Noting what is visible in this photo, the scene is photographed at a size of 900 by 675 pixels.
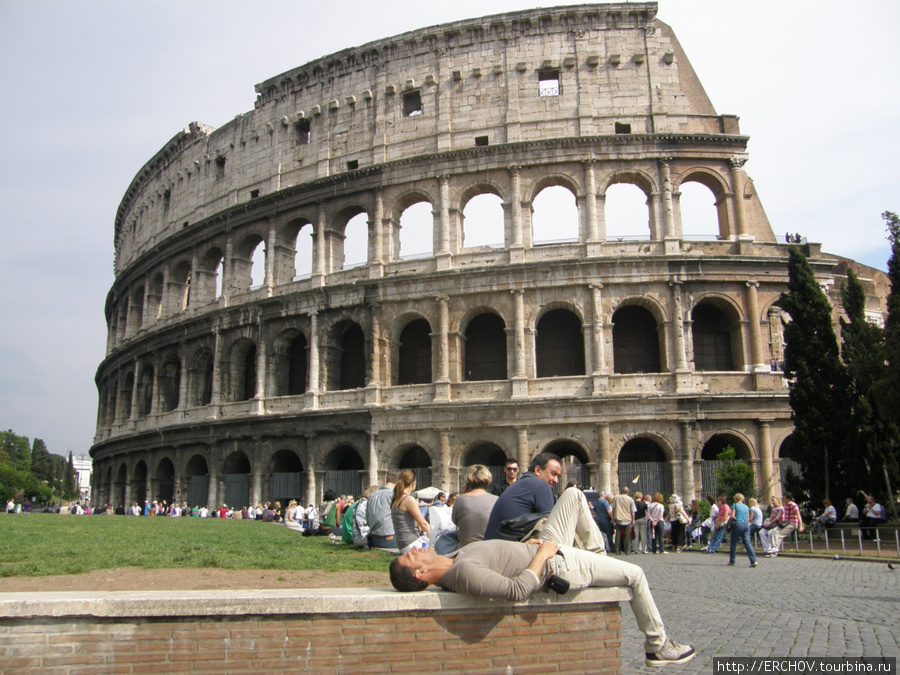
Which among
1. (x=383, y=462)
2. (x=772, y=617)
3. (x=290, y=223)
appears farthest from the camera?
(x=290, y=223)

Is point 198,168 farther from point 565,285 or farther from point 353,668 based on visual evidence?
point 353,668

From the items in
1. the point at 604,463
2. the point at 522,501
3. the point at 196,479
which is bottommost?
the point at 522,501

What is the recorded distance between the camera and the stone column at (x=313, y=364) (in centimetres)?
2678

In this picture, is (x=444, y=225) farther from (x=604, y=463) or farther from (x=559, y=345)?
(x=604, y=463)

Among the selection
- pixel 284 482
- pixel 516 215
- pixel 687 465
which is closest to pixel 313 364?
pixel 284 482

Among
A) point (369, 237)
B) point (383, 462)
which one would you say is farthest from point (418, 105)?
point (383, 462)

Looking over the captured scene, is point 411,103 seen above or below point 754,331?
above

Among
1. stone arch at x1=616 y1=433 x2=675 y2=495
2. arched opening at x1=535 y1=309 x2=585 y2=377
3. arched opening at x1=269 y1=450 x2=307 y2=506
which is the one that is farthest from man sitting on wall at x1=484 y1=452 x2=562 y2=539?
arched opening at x1=269 y1=450 x2=307 y2=506

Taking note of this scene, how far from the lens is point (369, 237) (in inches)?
1081

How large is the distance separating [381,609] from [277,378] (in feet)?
81.7

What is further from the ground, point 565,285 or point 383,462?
point 565,285

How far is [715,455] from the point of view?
968 inches

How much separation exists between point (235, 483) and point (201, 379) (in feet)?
18.8

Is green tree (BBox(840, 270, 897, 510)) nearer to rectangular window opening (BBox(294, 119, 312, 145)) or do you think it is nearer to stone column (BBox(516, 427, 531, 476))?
stone column (BBox(516, 427, 531, 476))
